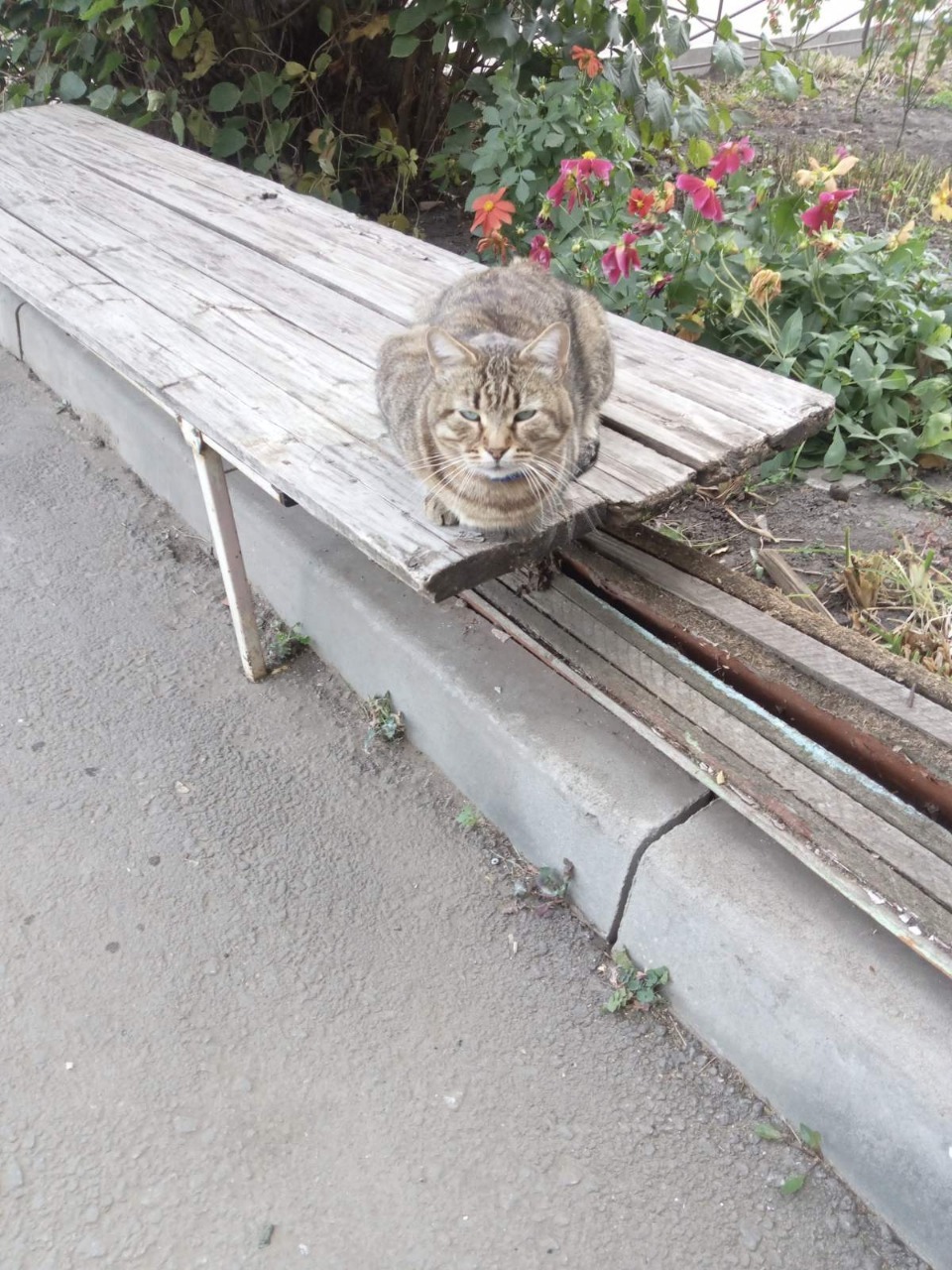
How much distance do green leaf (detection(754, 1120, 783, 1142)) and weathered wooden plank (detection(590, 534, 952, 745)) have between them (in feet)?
2.50

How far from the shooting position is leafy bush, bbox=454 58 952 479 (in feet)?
9.89

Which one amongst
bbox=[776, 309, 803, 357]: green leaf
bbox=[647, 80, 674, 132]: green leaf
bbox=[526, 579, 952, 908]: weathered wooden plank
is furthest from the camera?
bbox=[647, 80, 674, 132]: green leaf

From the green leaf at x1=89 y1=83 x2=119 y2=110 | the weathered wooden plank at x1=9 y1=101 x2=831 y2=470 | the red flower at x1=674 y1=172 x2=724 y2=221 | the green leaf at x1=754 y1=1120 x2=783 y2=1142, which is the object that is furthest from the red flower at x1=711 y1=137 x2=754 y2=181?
the green leaf at x1=89 y1=83 x2=119 y2=110

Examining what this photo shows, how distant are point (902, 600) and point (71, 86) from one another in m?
4.86

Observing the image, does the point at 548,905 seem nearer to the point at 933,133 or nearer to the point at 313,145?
the point at 313,145

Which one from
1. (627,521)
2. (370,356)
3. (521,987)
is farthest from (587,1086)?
(370,356)

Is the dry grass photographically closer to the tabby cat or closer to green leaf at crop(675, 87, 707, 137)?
the tabby cat

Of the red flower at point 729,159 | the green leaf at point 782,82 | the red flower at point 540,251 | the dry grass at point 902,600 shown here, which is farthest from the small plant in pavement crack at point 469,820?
the green leaf at point 782,82

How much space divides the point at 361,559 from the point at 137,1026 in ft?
4.16

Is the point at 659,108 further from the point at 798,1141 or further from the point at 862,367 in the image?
the point at 798,1141

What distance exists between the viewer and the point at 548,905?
85.0 inches

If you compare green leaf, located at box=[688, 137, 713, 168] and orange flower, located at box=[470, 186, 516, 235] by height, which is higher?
green leaf, located at box=[688, 137, 713, 168]

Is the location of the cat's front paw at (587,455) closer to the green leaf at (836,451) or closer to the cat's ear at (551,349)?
the cat's ear at (551,349)

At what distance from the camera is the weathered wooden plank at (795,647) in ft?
6.09
